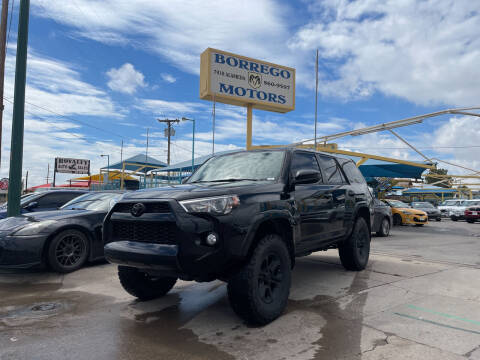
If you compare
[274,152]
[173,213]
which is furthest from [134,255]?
[274,152]

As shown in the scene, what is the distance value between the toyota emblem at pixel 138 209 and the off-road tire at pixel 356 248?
3422 millimetres

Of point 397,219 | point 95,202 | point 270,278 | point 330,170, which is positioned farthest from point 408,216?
point 270,278

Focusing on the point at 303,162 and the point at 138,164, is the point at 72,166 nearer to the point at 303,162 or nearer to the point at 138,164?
the point at 138,164

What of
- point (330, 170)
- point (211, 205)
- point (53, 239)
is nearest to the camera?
point (211, 205)

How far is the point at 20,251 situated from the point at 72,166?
24400mm

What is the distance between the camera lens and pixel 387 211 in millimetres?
12898

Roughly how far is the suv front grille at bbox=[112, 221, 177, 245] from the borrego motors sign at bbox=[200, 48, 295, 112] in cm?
1105

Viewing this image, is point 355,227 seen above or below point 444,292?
above

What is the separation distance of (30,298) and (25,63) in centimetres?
568

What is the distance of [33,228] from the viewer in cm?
589

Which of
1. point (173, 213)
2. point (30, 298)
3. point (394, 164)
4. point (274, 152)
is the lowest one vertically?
point (30, 298)

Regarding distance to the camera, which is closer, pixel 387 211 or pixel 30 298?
pixel 30 298

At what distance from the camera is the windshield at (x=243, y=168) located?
14.4 feet

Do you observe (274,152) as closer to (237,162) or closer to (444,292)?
(237,162)
